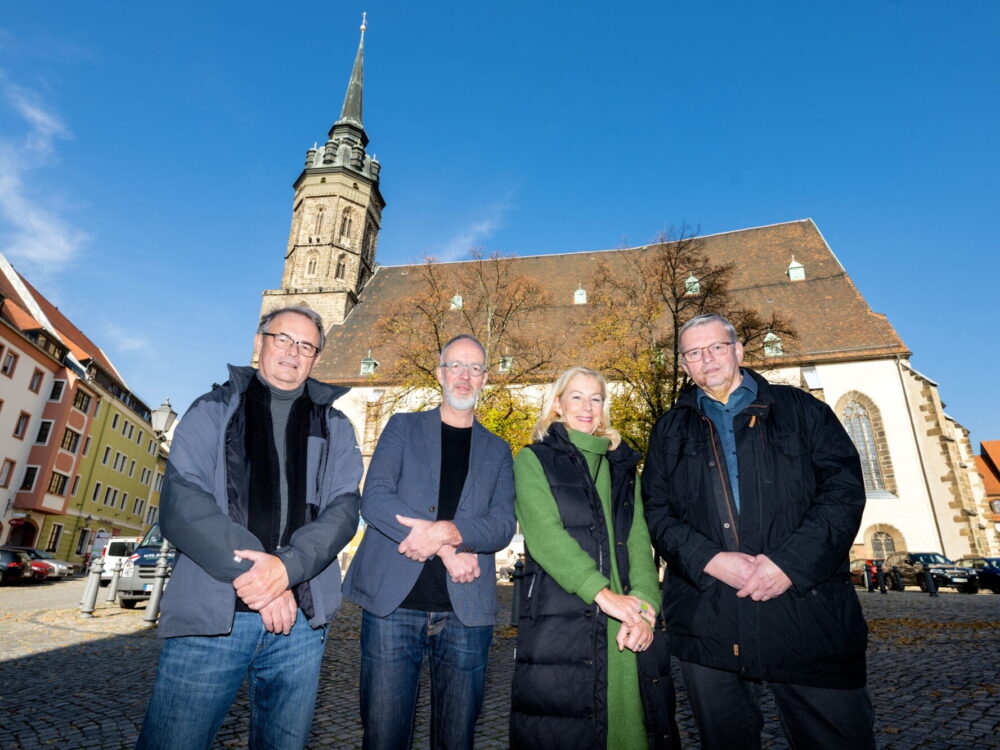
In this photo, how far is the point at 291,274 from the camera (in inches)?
1414

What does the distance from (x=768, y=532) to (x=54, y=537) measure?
3943cm

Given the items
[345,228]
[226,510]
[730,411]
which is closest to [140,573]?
[226,510]

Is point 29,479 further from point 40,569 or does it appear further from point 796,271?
point 796,271

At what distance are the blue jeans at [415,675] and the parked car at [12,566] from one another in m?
23.0

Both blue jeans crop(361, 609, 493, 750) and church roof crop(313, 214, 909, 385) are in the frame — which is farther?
church roof crop(313, 214, 909, 385)

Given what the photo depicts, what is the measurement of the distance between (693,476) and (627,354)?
15.6 meters

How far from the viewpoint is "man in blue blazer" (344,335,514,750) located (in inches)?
99.8

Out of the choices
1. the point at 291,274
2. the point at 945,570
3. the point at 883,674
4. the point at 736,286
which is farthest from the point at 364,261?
the point at 883,674

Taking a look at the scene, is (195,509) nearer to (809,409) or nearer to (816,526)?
(816,526)

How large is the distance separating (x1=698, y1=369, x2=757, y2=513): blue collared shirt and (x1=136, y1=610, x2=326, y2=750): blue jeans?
1938 millimetres

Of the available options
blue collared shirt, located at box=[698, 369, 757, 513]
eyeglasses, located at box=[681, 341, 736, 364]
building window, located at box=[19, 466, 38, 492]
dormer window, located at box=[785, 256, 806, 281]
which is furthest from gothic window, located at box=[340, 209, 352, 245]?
blue collared shirt, located at box=[698, 369, 757, 513]

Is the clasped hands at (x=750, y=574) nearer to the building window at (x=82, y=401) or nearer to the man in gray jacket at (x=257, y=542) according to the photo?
the man in gray jacket at (x=257, y=542)

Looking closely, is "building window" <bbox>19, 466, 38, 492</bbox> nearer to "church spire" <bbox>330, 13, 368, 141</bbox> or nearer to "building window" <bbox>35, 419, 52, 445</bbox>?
"building window" <bbox>35, 419, 52, 445</bbox>

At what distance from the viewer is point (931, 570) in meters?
19.8
